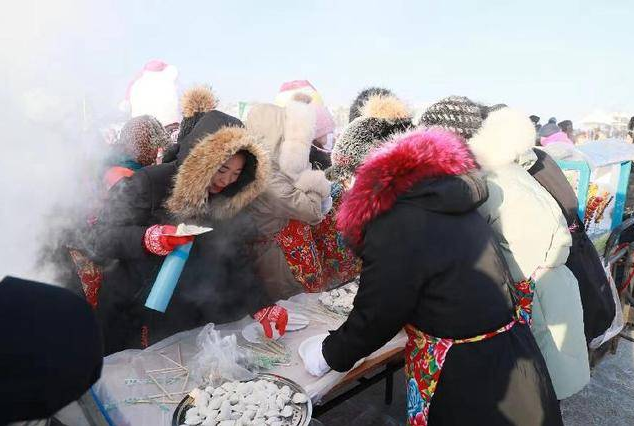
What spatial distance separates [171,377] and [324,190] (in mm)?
1491

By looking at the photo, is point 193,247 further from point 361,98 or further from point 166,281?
point 361,98

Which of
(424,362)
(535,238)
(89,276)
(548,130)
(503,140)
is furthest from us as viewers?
(548,130)

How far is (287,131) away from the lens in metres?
2.82

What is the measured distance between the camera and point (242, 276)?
7.14 feet

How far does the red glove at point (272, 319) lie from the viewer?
1.97 m

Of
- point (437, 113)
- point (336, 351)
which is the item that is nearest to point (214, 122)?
point (437, 113)

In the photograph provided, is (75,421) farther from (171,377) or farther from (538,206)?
(538,206)

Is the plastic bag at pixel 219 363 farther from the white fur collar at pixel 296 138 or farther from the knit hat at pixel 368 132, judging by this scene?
the knit hat at pixel 368 132

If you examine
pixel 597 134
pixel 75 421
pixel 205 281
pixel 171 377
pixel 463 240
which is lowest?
pixel 597 134

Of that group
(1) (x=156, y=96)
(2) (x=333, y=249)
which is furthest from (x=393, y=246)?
(1) (x=156, y=96)

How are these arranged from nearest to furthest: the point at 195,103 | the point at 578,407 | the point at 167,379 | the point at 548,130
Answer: the point at 167,379, the point at 578,407, the point at 195,103, the point at 548,130

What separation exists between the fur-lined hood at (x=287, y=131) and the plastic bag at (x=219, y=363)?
126 cm

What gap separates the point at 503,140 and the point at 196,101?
2765 millimetres

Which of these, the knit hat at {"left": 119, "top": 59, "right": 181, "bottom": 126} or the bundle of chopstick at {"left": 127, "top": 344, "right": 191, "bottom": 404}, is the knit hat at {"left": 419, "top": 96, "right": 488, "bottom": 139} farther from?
the knit hat at {"left": 119, "top": 59, "right": 181, "bottom": 126}
